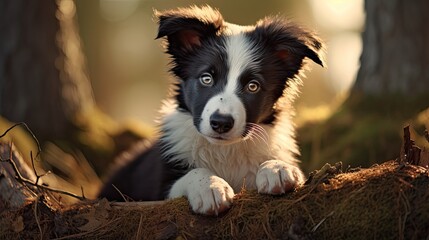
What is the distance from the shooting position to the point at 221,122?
4582mm

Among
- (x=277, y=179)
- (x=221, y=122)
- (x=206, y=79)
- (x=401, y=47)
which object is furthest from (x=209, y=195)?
(x=401, y=47)

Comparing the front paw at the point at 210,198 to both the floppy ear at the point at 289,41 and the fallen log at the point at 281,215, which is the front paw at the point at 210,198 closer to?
the fallen log at the point at 281,215

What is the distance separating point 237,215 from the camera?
163 inches

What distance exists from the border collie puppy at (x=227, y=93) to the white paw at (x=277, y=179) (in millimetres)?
528

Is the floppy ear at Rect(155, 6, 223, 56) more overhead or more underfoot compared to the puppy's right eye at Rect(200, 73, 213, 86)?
more overhead

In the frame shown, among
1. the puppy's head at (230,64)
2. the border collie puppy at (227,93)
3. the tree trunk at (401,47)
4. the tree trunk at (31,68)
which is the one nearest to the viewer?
the puppy's head at (230,64)

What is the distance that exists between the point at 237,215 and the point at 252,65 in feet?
4.57

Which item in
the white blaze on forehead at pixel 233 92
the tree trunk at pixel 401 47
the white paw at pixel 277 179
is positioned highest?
the tree trunk at pixel 401 47

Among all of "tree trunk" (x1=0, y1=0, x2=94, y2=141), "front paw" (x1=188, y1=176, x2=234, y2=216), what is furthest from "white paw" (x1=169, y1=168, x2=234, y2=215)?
"tree trunk" (x1=0, y1=0, x2=94, y2=141)

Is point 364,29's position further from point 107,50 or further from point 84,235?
point 107,50

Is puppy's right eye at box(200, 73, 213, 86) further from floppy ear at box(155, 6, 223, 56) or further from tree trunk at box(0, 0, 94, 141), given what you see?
tree trunk at box(0, 0, 94, 141)

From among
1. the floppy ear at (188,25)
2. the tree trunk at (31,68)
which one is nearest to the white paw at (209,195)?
the floppy ear at (188,25)

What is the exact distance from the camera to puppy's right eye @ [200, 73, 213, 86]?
5.04 metres

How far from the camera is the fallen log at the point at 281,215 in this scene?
12.5 feet
